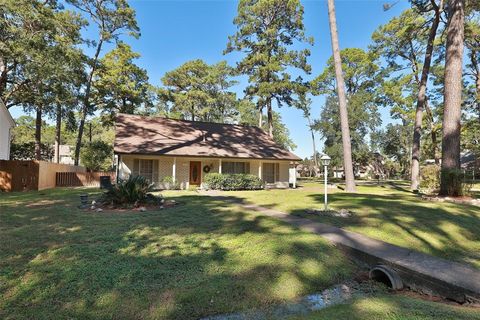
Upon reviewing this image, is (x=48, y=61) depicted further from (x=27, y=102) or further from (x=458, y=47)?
(x=458, y=47)

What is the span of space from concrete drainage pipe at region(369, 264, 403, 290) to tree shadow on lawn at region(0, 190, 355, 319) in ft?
1.27

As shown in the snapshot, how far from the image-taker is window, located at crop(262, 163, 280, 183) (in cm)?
2200

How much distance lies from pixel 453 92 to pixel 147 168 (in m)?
16.7

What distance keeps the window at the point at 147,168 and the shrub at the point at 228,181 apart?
3311 mm

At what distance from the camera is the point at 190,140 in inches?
824

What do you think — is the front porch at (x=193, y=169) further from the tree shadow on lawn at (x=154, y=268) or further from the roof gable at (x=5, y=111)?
the tree shadow on lawn at (x=154, y=268)

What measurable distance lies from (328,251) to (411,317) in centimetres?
229

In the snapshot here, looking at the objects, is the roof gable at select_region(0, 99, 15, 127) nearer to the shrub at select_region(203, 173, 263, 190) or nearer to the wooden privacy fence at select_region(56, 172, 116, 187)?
the wooden privacy fence at select_region(56, 172, 116, 187)

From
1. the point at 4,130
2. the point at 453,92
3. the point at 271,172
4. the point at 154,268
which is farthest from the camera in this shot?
the point at 271,172

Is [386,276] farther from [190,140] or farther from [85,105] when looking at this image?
[85,105]

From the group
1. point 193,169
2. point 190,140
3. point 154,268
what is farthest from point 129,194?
point 190,140

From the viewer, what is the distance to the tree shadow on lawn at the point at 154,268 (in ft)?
10.9

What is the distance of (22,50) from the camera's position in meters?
18.1

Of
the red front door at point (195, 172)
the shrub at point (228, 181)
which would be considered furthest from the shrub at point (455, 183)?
the red front door at point (195, 172)
